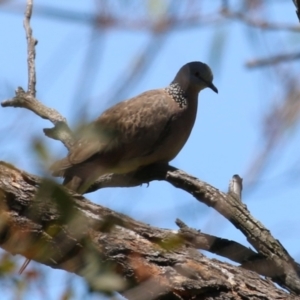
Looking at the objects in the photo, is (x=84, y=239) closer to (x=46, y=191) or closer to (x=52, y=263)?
(x=52, y=263)

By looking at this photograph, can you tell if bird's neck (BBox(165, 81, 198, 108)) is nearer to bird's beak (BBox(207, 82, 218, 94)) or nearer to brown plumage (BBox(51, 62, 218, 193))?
brown plumage (BBox(51, 62, 218, 193))

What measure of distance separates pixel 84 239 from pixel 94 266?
354 millimetres

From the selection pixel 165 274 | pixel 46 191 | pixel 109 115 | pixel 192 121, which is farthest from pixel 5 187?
pixel 192 121

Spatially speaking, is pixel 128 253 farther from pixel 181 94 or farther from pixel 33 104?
pixel 181 94

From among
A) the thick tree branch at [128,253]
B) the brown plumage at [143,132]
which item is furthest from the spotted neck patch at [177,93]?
the thick tree branch at [128,253]

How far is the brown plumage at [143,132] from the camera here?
4828 mm

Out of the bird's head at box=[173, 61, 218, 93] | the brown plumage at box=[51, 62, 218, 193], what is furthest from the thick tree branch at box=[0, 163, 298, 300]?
the bird's head at box=[173, 61, 218, 93]

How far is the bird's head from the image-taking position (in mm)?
5695

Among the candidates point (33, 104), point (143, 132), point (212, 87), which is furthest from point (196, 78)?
point (33, 104)

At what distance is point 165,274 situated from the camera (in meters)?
3.24

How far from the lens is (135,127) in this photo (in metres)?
5.32

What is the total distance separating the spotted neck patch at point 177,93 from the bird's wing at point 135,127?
0.19 feet

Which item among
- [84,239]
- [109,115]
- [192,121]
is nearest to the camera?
[84,239]

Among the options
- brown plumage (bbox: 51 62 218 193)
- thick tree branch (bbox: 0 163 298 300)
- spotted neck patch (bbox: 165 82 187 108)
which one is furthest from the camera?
spotted neck patch (bbox: 165 82 187 108)
